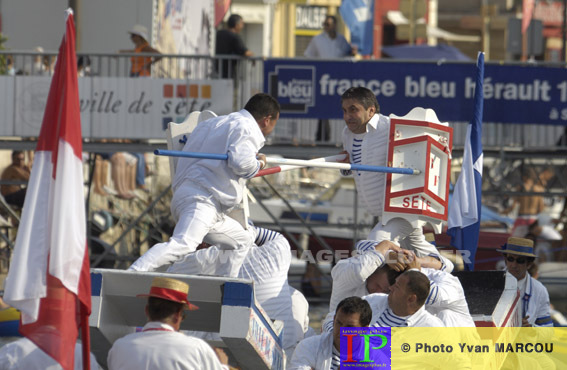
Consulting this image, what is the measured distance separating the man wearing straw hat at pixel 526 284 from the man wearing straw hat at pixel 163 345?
4643 mm

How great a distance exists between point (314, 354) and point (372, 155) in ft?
8.73

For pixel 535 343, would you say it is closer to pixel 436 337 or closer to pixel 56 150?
pixel 436 337

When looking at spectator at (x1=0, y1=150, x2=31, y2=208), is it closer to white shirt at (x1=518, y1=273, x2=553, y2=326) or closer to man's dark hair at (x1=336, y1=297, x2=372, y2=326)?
white shirt at (x1=518, y1=273, x2=553, y2=326)

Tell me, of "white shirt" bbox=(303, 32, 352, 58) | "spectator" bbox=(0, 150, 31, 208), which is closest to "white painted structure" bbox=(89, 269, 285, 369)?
"spectator" bbox=(0, 150, 31, 208)

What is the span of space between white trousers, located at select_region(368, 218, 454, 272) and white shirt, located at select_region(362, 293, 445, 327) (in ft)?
4.94

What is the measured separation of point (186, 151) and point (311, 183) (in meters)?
14.1

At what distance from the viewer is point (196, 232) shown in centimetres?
869

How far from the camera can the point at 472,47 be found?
5103 centimetres

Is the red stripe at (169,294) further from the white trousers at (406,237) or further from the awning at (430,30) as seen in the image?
the awning at (430,30)

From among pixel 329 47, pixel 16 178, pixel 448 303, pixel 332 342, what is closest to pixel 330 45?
pixel 329 47

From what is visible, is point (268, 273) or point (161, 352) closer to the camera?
point (161, 352)

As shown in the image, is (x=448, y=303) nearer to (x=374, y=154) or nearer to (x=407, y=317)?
(x=407, y=317)

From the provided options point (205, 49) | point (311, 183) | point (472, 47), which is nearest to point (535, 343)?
point (205, 49)

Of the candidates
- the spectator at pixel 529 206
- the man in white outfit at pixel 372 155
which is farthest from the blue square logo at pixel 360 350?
the spectator at pixel 529 206
